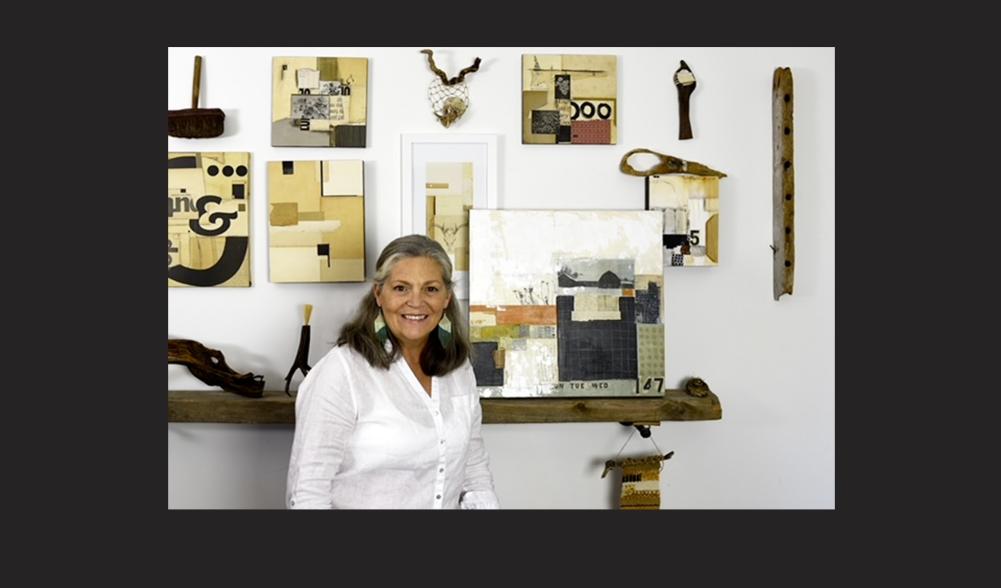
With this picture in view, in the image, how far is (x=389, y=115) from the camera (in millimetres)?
2715

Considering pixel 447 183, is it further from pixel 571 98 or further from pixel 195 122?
pixel 195 122

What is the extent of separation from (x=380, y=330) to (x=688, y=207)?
1307mm

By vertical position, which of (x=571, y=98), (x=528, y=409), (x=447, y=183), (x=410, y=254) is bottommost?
(x=528, y=409)

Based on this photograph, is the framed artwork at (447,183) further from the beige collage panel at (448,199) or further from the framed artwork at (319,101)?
the framed artwork at (319,101)

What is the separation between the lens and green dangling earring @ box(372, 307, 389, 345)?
2006mm

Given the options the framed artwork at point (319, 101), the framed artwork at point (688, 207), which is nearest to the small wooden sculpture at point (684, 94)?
the framed artwork at point (688, 207)

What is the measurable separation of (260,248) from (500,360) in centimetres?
97

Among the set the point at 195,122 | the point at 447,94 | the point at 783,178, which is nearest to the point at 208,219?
the point at 195,122

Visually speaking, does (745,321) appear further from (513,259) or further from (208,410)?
(208,410)

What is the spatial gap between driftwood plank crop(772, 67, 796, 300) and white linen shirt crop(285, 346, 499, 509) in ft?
4.57

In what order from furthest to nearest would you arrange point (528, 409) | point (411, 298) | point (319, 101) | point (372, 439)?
point (319, 101)
point (528, 409)
point (411, 298)
point (372, 439)

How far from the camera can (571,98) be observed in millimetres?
2732

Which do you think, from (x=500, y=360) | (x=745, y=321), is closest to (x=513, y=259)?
(x=500, y=360)

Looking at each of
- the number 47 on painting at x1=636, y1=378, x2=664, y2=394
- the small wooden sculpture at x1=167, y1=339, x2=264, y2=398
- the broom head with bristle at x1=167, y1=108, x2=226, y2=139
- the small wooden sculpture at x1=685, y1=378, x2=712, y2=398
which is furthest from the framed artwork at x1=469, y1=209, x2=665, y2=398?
the broom head with bristle at x1=167, y1=108, x2=226, y2=139
